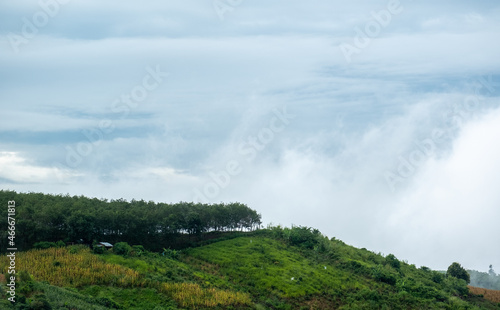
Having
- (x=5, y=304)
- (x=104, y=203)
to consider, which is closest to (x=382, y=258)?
(x=104, y=203)

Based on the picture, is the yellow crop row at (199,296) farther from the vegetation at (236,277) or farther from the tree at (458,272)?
the tree at (458,272)

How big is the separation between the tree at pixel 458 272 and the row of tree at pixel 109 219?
45.0 m

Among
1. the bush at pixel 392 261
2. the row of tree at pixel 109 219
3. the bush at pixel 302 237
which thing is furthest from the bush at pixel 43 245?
the bush at pixel 392 261

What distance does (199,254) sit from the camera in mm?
74750

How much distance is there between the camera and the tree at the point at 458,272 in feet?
299

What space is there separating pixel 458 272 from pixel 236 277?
51765 mm

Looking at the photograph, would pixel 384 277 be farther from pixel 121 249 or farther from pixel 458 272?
pixel 121 249

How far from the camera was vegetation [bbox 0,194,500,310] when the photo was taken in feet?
162

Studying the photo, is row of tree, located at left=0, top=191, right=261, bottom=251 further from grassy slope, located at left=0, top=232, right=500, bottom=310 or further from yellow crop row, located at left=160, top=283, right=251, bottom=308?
yellow crop row, located at left=160, top=283, right=251, bottom=308

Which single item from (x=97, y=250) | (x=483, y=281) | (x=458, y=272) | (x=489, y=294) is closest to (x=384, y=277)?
(x=489, y=294)

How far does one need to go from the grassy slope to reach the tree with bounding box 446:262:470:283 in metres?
7.99

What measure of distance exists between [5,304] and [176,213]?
45.0 m

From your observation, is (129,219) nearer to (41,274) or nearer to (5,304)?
(41,274)

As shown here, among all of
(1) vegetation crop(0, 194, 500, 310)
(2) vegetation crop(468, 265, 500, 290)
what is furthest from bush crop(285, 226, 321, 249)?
(2) vegetation crop(468, 265, 500, 290)
